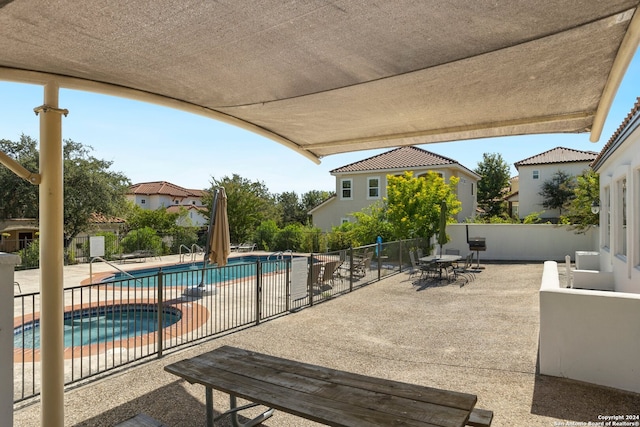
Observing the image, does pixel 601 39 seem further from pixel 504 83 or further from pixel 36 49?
pixel 36 49

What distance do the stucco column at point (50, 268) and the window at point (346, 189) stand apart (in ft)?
78.8

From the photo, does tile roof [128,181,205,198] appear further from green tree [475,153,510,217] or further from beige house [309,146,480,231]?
green tree [475,153,510,217]

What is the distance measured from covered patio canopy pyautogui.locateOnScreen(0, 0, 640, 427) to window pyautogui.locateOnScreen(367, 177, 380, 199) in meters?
21.8

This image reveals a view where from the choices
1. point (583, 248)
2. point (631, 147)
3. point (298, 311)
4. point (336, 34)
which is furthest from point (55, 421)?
point (583, 248)

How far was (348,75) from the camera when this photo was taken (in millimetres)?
2896

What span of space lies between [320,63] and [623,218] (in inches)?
359

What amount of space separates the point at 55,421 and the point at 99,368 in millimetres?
2244

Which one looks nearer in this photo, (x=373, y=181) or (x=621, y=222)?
(x=621, y=222)

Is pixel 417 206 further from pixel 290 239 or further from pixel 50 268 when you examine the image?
pixel 50 268

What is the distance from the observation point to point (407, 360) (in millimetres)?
5664

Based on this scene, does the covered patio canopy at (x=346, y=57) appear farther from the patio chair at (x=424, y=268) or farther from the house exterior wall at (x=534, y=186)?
the house exterior wall at (x=534, y=186)

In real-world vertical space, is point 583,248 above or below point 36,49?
below

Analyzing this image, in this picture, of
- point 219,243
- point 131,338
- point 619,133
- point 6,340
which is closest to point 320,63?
point 6,340

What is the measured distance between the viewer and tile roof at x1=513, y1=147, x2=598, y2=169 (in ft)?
104
